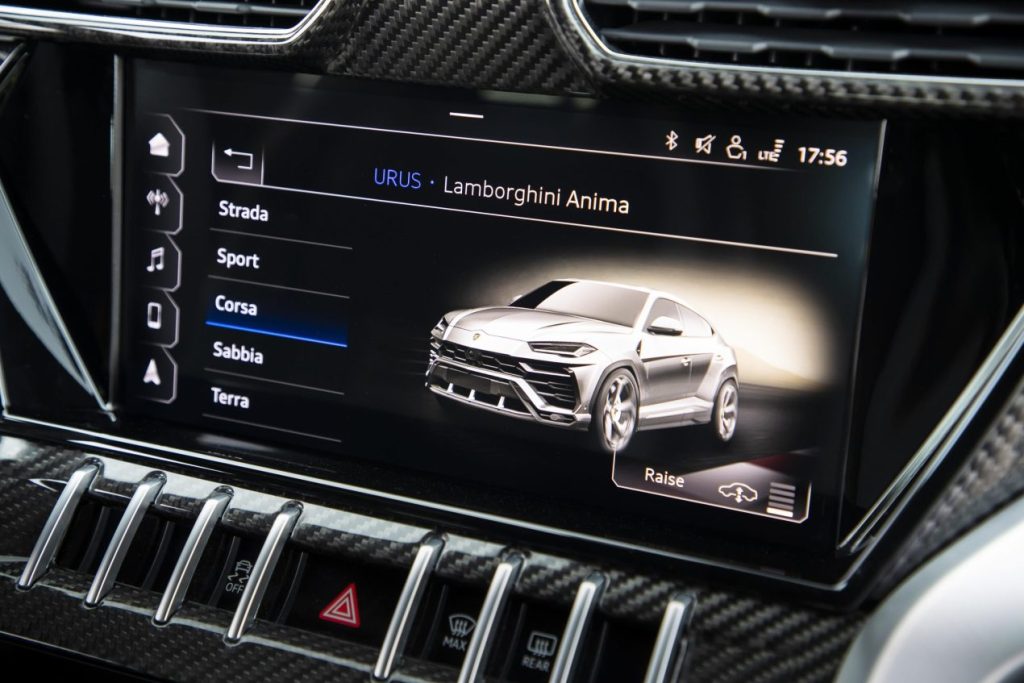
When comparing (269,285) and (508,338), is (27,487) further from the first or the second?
(508,338)

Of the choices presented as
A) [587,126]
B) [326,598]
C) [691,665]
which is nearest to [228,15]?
[587,126]

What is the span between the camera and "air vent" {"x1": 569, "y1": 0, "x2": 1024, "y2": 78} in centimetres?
99

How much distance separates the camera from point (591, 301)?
4.15ft

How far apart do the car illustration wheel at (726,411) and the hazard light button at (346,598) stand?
0.44m

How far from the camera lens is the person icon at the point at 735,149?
117cm

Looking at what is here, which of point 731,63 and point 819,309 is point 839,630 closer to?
point 819,309

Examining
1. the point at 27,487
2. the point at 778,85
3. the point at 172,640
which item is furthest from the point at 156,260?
the point at 778,85

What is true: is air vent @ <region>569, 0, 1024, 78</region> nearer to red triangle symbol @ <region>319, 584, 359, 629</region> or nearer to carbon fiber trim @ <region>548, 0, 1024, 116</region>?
carbon fiber trim @ <region>548, 0, 1024, 116</region>

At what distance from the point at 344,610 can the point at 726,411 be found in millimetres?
558

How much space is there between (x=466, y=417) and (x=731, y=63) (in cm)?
54

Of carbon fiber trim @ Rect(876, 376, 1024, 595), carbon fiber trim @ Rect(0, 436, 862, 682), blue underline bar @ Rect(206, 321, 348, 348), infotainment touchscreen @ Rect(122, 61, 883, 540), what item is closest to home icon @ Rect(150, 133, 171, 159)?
infotainment touchscreen @ Rect(122, 61, 883, 540)

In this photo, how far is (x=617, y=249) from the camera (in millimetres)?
1237

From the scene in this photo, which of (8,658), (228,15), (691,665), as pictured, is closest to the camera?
(691,665)

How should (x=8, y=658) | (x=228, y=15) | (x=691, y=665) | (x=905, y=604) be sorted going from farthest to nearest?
(x=8, y=658), (x=228, y=15), (x=691, y=665), (x=905, y=604)
